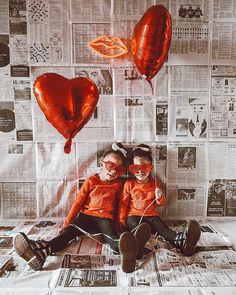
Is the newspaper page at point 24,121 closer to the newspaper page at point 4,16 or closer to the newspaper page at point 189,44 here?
the newspaper page at point 4,16

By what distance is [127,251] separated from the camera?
0.97m

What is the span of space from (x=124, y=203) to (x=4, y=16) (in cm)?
90

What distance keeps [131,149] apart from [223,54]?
1.78 ft

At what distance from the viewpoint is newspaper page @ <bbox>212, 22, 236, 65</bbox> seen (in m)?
1.34

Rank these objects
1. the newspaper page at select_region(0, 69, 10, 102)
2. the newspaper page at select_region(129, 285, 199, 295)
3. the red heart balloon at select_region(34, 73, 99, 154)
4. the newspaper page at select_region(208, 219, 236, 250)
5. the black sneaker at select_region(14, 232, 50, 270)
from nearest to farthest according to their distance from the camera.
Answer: the newspaper page at select_region(129, 285, 199, 295) < the black sneaker at select_region(14, 232, 50, 270) < the red heart balloon at select_region(34, 73, 99, 154) < the newspaper page at select_region(208, 219, 236, 250) < the newspaper page at select_region(0, 69, 10, 102)

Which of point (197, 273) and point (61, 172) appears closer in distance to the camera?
point (197, 273)

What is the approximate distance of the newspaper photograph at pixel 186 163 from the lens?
141 centimetres

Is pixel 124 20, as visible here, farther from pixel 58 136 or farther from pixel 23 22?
pixel 58 136

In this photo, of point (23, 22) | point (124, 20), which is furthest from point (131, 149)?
point (23, 22)

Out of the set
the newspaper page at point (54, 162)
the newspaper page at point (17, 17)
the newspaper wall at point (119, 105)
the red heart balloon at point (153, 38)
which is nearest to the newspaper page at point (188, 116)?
the newspaper wall at point (119, 105)

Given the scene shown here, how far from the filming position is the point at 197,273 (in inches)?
38.6

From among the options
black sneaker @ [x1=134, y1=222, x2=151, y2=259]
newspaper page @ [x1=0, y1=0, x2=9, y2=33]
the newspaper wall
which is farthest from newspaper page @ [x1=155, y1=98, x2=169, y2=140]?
newspaper page @ [x1=0, y1=0, x2=9, y2=33]

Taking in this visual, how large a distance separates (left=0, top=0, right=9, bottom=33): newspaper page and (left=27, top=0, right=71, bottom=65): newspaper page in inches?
3.5

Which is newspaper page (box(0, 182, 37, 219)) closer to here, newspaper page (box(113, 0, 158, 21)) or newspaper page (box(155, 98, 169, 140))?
newspaper page (box(155, 98, 169, 140))
